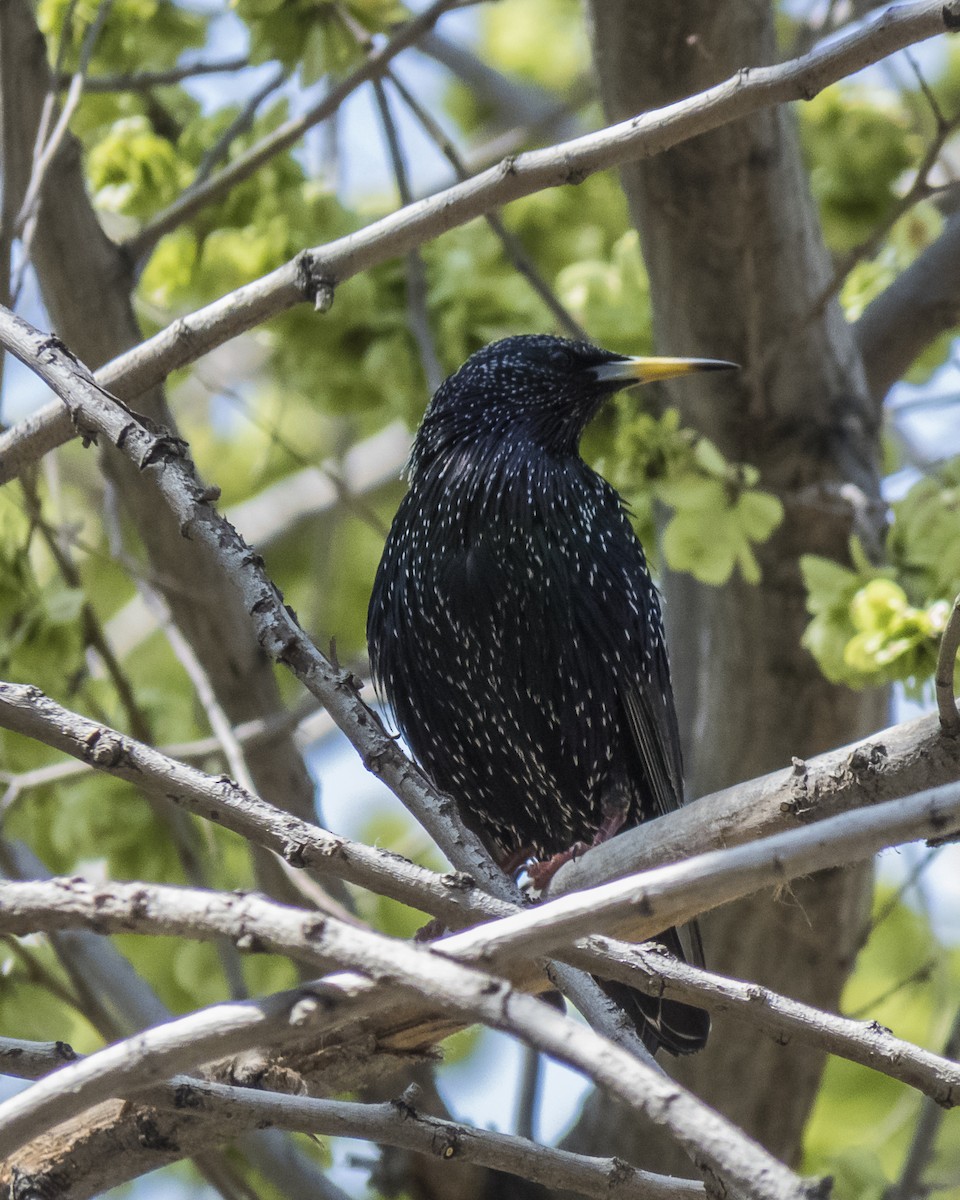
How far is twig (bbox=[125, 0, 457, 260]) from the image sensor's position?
348 centimetres

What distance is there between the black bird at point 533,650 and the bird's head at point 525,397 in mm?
20

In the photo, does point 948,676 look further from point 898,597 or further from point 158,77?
point 158,77

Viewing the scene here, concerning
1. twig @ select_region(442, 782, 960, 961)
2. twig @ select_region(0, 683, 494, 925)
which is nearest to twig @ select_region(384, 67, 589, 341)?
twig @ select_region(0, 683, 494, 925)

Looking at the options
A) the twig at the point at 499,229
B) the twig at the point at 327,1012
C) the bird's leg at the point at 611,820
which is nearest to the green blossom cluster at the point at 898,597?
the bird's leg at the point at 611,820

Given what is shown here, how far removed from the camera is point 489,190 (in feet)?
7.14

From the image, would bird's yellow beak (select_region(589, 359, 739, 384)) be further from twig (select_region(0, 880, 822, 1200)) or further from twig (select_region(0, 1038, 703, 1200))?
twig (select_region(0, 880, 822, 1200))

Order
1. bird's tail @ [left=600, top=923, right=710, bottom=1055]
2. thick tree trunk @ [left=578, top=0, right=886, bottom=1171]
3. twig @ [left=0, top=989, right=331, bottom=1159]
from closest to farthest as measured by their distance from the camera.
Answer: twig @ [left=0, top=989, right=331, bottom=1159]
bird's tail @ [left=600, top=923, right=710, bottom=1055]
thick tree trunk @ [left=578, top=0, right=886, bottom=1171]

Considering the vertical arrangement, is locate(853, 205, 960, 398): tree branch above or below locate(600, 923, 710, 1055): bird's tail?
above

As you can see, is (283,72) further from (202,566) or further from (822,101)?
(822,101)

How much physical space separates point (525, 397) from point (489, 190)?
165cm

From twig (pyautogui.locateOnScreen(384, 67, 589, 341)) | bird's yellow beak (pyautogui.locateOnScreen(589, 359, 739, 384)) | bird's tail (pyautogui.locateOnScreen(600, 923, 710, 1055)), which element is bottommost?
bird's tail (pyautogui.locateOnScreen(600, 923, 710, 1055))

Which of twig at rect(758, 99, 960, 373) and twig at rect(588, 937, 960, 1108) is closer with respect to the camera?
twig at rect(588, 937, 960, 1108)

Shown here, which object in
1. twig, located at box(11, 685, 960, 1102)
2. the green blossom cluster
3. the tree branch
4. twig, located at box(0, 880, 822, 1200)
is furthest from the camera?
the tree branch

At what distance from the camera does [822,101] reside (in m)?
4.55
